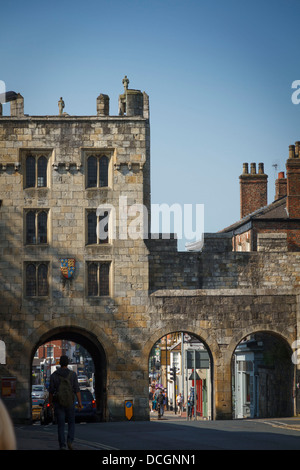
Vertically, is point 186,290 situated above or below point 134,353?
above

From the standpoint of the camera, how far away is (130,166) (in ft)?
122

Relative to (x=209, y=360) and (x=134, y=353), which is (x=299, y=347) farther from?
(x=134, y=353)

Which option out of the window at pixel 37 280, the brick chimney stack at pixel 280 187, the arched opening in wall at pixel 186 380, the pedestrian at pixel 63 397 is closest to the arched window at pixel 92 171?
the window at pixel 37 280

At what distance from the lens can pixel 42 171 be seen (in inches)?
1465

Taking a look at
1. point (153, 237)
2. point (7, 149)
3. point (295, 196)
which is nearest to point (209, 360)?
point (153, 237)

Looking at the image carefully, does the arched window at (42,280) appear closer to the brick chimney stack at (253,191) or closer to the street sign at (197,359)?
the street sign at (197,359)

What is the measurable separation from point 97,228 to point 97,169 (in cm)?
257

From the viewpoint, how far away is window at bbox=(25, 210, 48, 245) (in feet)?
121

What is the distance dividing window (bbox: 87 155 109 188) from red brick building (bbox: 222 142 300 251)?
14.1m

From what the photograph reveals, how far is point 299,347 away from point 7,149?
15045mm

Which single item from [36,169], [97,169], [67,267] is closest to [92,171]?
[97,169]

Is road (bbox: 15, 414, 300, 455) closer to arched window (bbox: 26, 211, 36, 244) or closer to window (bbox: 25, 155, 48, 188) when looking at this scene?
arched window (bbox: 26, 211, 36, 244)

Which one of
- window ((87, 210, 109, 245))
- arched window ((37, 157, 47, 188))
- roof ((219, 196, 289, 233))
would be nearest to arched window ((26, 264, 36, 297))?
window ((87, 210, 109, 245))

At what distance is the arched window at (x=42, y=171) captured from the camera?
37125mm
